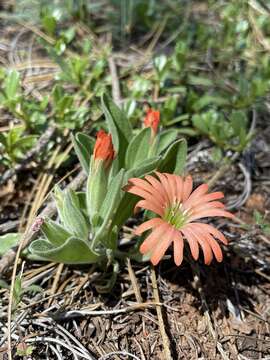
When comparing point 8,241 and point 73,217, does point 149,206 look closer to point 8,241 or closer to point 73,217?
point 73,217

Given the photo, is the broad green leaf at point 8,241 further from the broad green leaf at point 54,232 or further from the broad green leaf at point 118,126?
the broad green leaf at point 118,126

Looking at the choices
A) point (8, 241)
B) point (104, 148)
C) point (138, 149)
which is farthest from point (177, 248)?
point (8, 241)

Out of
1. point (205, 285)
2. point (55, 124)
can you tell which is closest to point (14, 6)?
point (55, 124)

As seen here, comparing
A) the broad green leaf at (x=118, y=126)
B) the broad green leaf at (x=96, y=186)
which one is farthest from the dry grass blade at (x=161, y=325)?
the broad green leaf at (x=118, y=126)

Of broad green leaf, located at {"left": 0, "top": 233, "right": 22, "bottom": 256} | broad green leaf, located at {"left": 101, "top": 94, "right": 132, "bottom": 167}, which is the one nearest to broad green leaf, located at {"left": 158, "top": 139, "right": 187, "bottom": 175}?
broad green leaf, located at {"left": 101, "top": 94, "right": 132, "bottom": 167}

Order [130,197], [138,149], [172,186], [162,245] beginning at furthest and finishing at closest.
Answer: [138,149]
[130,197]
[172,186]
[162,245]

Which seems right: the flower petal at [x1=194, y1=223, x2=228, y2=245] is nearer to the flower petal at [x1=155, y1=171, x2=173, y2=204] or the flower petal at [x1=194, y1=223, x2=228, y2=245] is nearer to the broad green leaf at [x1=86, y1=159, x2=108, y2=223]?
the flower petal at [x1=155, y1=171, x2=173, y2=204]
